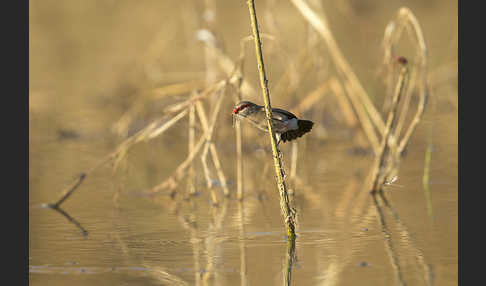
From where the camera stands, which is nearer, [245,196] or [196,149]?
[196,149]

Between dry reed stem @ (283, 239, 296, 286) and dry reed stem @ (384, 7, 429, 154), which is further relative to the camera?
dry reed stem @ (384, 7, 429, 154)

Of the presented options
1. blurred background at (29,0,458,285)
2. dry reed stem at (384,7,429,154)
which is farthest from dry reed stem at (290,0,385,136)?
dry reed stem at (384,7,429,154)

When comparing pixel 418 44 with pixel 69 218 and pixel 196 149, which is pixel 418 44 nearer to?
pixel 196 149

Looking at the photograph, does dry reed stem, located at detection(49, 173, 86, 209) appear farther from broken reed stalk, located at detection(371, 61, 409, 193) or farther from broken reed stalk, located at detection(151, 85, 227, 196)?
broken reed stalk, located at detection(371, 61, 409, 193)

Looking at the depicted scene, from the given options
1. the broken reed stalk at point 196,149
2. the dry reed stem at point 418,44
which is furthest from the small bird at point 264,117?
the dry reed stem at point 418,44

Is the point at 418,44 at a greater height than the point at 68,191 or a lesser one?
greater

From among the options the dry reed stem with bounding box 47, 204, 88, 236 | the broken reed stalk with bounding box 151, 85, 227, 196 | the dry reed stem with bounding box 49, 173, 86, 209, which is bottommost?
the dry reed stem with bounding box 47, 204, 88, 236

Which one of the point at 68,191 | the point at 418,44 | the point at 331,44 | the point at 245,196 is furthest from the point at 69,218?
the point at 418,44

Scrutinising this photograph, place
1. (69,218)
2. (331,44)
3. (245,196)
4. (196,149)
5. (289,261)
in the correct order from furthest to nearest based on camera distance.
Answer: (245,196)
(331,44)
(196,149)
(69,218)
(289,261)

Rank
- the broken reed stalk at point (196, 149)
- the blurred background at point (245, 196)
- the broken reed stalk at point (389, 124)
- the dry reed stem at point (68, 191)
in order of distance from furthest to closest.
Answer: the dry reed stem at point (68, 191) < the broken reed stalk at point (196, 149) < the broken reed stalk at point (389, 124) < the blurred background at point (245, 196)

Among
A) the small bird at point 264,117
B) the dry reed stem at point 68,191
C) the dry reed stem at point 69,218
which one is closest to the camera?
the small bird at point 264,117

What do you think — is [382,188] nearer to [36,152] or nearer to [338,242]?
[338,242]

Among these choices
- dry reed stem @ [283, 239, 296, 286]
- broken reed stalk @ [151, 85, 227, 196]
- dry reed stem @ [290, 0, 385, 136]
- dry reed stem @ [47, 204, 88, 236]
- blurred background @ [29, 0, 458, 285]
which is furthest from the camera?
dry reed stem @ [290, 0, 385, 136]

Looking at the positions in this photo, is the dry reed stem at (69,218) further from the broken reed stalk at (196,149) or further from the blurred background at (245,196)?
the broken reed stalk at (196,149)
